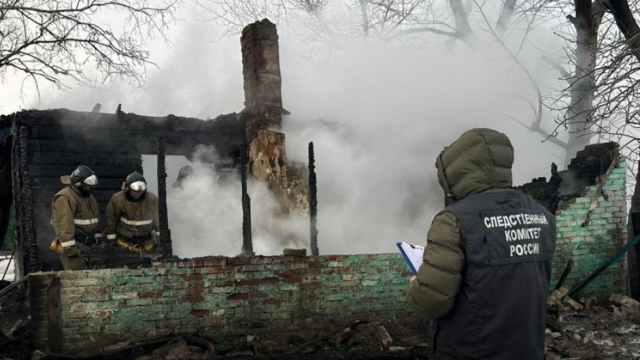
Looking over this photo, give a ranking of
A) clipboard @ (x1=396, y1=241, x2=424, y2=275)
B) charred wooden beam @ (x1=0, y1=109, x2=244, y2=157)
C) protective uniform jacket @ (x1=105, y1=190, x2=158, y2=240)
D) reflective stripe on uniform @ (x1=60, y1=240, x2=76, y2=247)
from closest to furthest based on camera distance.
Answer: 1. clipboard @ (x1=396, y1=241, x2=424, y2=275)
2. reflective stripe on uniform @ (x1=60, y1=240, x2=76, y2=247)
3. protective uniform jacket @ (x1=105, y1=190, x2=158, y2=240)
4. charred wooden beam @ (x1=0, y1=109, x2=244, y2=157)

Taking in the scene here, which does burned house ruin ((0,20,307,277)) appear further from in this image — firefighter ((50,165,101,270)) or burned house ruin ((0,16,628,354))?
firefighter ((50,165,101,270))

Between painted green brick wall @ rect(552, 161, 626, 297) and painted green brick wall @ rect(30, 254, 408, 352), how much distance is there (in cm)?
258

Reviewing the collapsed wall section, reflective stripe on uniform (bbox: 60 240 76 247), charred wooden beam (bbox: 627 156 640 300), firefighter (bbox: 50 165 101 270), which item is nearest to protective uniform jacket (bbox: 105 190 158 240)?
firefighter (bbox: 50 165 101 270)

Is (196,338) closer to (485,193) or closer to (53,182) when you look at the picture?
(485,193)

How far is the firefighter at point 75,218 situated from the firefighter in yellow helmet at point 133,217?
23 centimetres

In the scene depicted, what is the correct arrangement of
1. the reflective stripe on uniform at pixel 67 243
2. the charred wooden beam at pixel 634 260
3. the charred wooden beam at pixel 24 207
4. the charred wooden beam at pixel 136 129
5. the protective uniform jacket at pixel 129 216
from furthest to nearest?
the charred wooden beam at pixel 136 129, the charred wooden beam at pixel 24 207, the charred wooden beam at pixel 634 260, the protective uniform jacket at pixel 129 216, the reflective stripe on uniform at pixel 67 243

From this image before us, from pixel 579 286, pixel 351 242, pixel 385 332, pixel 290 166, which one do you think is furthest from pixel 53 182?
pixel 579 286

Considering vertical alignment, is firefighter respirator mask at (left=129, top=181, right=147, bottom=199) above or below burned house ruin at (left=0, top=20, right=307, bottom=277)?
below

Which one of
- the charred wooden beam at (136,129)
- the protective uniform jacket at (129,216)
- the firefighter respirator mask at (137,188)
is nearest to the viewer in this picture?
the firefighter respirator mask at (137,188)

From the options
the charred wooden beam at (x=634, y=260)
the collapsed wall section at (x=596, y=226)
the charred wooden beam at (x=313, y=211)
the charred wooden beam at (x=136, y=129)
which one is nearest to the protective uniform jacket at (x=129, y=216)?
the charred wooden beam at (x=313, y=211)

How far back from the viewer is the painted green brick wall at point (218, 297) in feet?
17.7

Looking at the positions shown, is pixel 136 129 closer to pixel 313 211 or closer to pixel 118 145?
pixel 118 145

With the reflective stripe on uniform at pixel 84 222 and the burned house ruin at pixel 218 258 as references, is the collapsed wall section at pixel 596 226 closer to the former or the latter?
the burned house ruin at pixel 218 258

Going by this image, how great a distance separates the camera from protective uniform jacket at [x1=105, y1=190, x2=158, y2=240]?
7.04 metres
